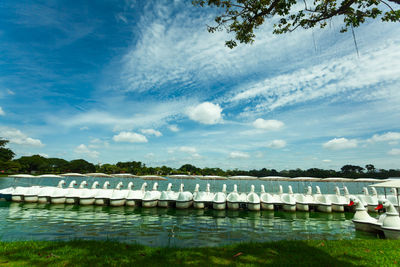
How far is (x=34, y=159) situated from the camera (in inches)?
3738

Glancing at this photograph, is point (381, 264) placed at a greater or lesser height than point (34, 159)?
lesser

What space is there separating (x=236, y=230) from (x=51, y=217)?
14811 millimetres

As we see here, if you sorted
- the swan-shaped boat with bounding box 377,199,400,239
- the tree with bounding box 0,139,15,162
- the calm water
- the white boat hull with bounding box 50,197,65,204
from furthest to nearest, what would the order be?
1. the tree with bounding box 0,139,15,162
2. the white boat hull with bounding box 50,197,65,204
3. the calm water
4. the swan-shaped boat with bounding box 377,199,400,239

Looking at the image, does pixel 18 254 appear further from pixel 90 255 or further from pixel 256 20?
pixel 256 20

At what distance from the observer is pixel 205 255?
22.6 feet

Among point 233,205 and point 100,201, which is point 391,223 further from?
point 100,201

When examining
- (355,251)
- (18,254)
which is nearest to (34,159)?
(18,254)

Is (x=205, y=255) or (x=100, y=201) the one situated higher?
(x=205, y=255)

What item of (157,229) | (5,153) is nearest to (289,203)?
(157,229)

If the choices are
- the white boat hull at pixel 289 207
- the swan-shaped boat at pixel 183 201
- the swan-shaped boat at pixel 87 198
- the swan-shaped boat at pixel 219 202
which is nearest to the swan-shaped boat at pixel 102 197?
the swan-shaped boat at pixel 87 198

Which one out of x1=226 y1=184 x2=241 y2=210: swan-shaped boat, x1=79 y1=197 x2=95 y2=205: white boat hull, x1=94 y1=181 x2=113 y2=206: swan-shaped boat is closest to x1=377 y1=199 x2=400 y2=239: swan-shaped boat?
x1=226 y1=184 x2=241 y2=210: swan-shaped boat

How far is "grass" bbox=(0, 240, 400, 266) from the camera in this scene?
19.9 feet

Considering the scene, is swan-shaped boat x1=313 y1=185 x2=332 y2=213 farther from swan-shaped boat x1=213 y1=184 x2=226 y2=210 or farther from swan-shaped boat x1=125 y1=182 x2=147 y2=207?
swan-shaped boat x1=125 y1=182 x2=147 y2=207

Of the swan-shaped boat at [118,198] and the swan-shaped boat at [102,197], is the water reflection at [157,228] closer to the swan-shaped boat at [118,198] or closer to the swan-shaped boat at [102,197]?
the swan-shaped boat at [118,198]
